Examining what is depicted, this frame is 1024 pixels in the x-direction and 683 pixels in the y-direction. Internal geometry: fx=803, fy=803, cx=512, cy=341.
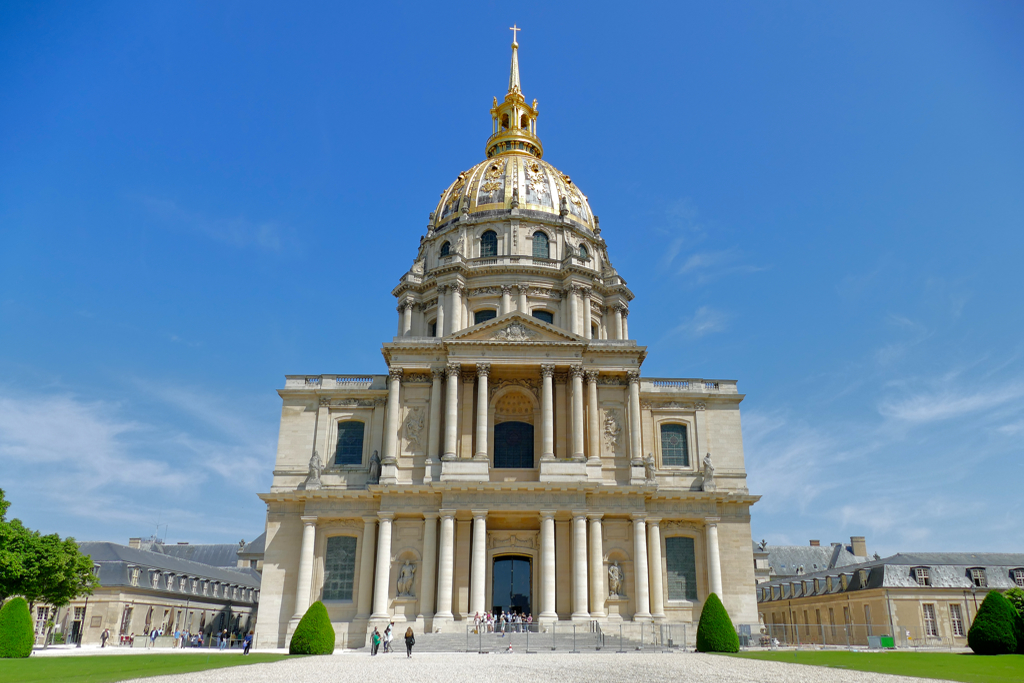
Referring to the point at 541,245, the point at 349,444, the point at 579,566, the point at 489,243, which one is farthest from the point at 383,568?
the point at 541,245

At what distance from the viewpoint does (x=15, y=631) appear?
→ 85.8 ft

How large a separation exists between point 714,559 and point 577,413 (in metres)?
9.65

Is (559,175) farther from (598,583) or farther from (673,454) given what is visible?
(598,583)

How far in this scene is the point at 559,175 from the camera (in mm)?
59688

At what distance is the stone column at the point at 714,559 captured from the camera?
38.5m

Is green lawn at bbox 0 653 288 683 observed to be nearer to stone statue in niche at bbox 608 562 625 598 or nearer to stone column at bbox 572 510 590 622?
stone column at bbox 572 510 590 622

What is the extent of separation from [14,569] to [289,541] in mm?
11696

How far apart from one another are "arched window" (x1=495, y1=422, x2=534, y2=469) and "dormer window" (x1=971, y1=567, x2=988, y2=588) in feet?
92.4

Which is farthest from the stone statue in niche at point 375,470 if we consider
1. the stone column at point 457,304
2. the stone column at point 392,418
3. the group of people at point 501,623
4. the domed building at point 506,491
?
the stone column at point 457,304

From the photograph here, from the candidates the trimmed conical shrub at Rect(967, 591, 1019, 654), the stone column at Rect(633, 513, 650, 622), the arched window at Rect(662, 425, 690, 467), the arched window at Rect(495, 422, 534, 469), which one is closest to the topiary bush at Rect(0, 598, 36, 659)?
the arched window at Rect(495, 422, 534, 469)

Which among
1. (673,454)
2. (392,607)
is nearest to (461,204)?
(673,454)

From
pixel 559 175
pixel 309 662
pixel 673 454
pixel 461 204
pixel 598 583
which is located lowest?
pixel 309 662

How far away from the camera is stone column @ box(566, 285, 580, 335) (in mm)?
49312

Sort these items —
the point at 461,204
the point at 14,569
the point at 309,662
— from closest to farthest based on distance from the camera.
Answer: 1. the point at 309,662
2. the point at 14,569
3. the point at 461,204
